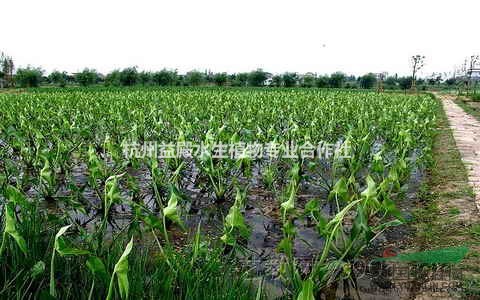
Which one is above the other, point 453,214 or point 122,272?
point 122,272

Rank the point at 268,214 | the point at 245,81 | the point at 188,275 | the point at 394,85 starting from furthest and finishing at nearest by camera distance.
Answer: the point at 394,85 < the point at 245,81 < the point at 268,214 < the point at 188,275

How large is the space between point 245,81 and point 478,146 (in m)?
43.2

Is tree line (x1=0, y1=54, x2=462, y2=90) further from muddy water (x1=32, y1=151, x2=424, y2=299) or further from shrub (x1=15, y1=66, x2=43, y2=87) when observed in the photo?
muddy water (x1=32, y1=151, x2=424, y2=299)

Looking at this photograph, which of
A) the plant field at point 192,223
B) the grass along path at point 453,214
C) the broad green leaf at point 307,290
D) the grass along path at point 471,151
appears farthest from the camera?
the grass along path at point 471,151

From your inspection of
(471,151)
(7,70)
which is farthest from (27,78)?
(471,151)

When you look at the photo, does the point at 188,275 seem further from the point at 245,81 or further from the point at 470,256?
the point at 245,81

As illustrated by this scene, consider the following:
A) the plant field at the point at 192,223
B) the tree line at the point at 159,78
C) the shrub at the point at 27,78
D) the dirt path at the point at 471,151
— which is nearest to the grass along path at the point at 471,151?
the dirt path at the point at 471,151

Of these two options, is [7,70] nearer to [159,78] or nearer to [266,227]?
[159,78]

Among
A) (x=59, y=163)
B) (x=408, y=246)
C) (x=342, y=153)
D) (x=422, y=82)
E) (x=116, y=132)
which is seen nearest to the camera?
(x=408, y=246)

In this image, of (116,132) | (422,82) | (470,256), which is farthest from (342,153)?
(422,82)

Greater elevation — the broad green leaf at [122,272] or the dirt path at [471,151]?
the broad green leaf at [122,272]

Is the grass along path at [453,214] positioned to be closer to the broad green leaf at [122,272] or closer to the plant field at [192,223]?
the plant field at [192,223]

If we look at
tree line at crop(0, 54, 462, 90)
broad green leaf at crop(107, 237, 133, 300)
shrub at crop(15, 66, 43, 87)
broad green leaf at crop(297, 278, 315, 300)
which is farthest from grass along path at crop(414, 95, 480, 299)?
shrub at crop(15, 66, 43, 87)

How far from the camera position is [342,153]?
4531mm
